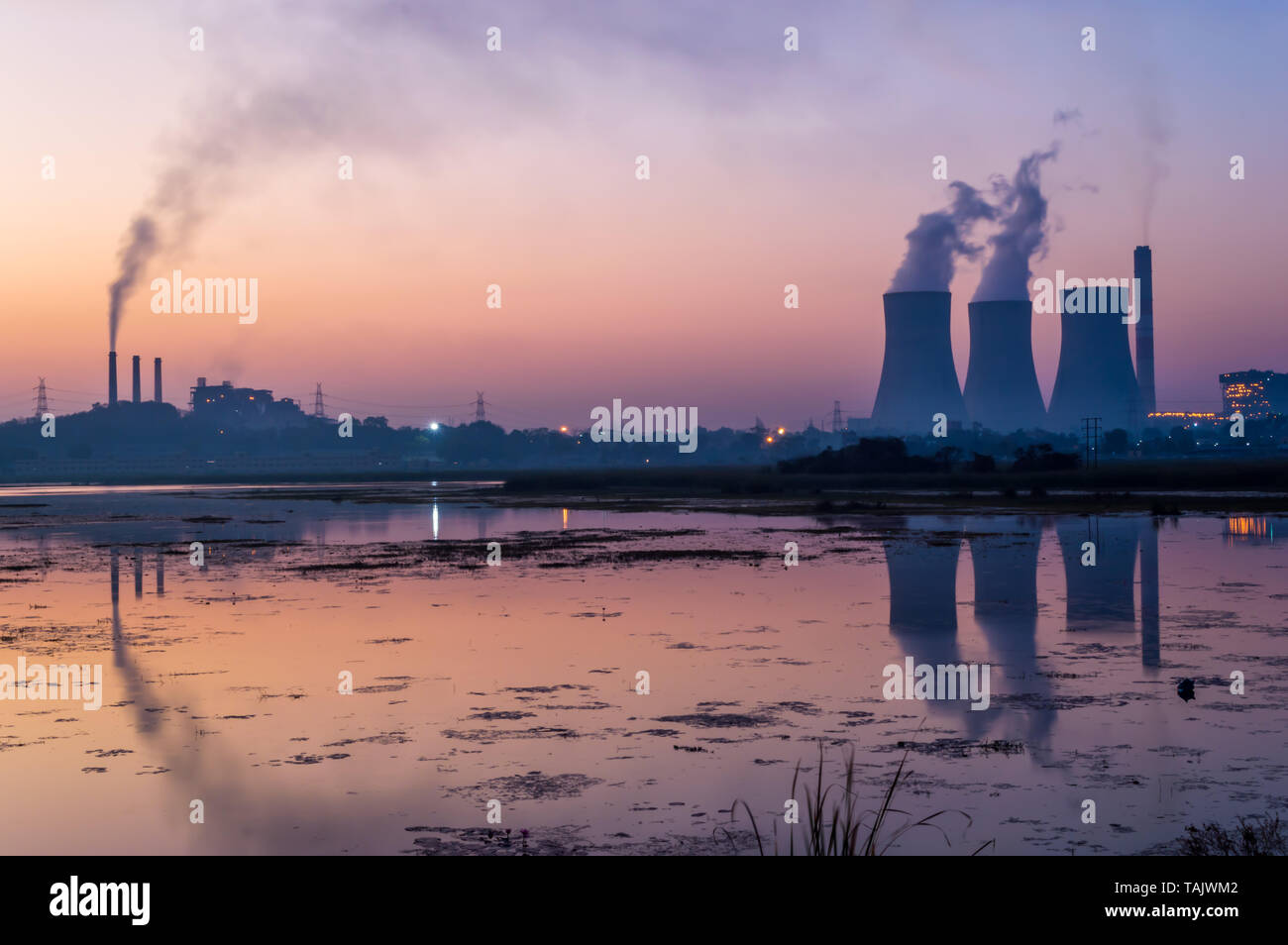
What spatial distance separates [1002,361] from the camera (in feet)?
443

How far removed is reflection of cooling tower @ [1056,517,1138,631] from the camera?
17766mm

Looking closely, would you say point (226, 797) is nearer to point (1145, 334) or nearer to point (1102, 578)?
point (1102, 578)

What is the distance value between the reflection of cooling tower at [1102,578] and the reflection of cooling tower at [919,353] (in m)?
78.2

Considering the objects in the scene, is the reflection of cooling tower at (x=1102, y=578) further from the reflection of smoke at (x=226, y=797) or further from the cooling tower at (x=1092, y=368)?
the cooling tower at (x=1092, y=368)

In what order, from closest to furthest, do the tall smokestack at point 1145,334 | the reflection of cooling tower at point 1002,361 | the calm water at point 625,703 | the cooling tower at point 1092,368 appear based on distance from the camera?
1. the calm water at point 625,703
2. the reflection of cooling tower at point 1002,361
3. the cooling tower at point 1092,368
4. the tall smokestack at point 1145,334

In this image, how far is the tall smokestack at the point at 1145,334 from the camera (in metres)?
171

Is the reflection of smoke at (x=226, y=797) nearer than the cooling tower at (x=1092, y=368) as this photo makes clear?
Yes

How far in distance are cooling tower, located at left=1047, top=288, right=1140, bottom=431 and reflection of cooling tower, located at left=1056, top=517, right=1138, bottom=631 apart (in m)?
124

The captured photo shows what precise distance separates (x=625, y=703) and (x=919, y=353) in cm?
10709

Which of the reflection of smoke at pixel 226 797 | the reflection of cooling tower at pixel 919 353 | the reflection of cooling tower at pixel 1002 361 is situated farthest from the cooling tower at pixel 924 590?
the reflection of cooling tower at pixel 1002 361

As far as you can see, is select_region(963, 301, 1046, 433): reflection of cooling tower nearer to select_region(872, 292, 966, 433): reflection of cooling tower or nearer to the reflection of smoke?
select_region(872, 292, 966, 433): reflection of cooling tower
